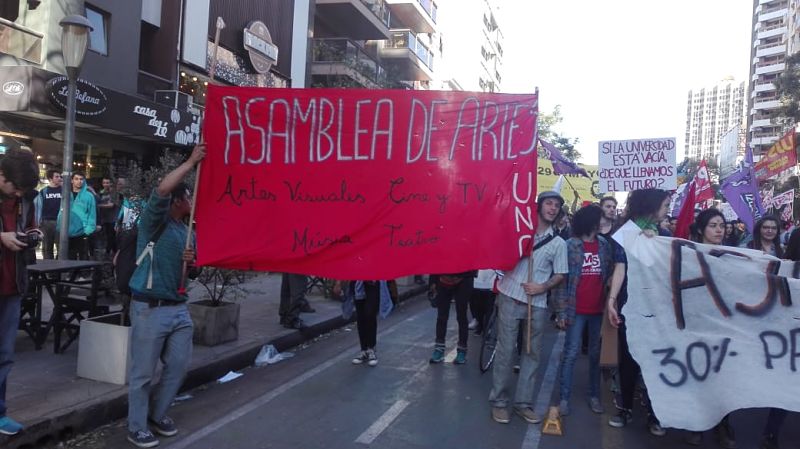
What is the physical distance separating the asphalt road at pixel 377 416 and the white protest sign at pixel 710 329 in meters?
0.61

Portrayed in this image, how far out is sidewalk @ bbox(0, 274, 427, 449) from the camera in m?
4.42

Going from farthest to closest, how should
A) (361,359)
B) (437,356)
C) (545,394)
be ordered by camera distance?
(437,356) → (361,359) → (545,394)

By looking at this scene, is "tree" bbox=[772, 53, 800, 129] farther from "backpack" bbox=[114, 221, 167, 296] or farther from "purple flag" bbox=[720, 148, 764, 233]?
"backpack" bbox=[114, 221, 167, 296]

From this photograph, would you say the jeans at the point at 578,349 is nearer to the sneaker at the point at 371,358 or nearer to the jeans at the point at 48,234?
the sneaker at the point at 371,358

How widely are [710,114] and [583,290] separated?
189287 mm

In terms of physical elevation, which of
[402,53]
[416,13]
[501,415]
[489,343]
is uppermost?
[416,13]

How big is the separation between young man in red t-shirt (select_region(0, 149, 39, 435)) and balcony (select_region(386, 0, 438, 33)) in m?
32.5

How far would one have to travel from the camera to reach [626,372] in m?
5.16

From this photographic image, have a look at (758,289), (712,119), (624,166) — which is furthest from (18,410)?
(712,119)

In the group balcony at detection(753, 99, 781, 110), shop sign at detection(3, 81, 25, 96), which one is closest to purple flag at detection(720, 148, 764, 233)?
shop sign at detection(3, 81, 25, 96)

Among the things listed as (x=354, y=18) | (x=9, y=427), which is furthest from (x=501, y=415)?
(x=354, y=18)

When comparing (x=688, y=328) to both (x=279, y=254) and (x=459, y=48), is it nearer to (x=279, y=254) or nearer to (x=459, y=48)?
(x=279, y=254)

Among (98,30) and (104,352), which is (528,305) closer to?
(104,352)

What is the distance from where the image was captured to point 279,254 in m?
4.73
